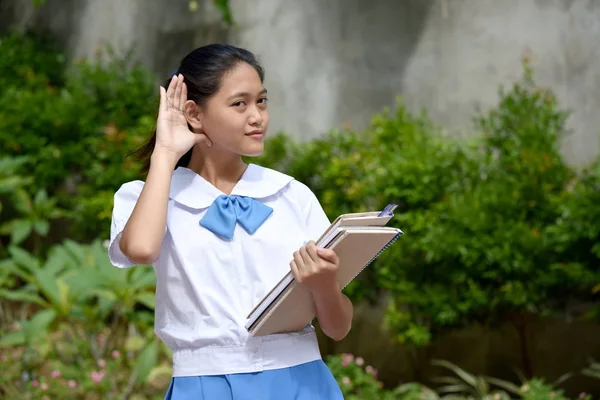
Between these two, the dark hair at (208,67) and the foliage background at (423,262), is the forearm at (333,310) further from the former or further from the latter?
the foliage background at (423,262)

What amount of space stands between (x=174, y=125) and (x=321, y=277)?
471mm

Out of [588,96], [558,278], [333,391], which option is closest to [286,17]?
[588,96]

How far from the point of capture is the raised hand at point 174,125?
1880mm

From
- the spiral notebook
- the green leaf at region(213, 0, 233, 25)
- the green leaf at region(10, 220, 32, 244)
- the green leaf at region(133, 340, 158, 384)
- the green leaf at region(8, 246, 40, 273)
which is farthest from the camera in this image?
the green leaf at region(10, 220, 32, 244)

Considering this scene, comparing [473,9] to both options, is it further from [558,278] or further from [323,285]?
[323,285]

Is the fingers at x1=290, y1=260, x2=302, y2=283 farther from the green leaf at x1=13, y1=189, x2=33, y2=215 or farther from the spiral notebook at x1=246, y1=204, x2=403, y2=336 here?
the green leaf at x1=13, y1=189, x2=33, y2=215

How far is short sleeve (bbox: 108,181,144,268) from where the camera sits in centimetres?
187

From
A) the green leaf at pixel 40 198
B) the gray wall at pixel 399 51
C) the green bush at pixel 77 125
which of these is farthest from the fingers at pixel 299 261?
the green leaf at pixel 40 198

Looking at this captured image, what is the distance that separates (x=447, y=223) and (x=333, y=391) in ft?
9.11

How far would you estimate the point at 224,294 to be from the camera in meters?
1.83

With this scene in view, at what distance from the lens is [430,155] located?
4.79 meters

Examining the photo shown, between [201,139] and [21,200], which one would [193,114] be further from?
[21,200]

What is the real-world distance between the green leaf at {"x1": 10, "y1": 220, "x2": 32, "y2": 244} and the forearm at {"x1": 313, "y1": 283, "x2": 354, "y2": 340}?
4.81 metres

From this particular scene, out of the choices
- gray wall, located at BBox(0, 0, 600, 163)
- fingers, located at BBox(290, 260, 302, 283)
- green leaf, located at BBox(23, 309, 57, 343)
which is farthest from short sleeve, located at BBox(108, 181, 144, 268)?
gray wall, located at BBox(0, 0, 600, 163)
